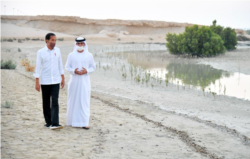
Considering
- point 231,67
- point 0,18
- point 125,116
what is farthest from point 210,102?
point 0,18

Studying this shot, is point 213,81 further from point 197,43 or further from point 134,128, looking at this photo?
point 197,43

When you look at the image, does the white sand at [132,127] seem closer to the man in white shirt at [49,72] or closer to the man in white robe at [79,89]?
the man in white robe at [79,89]

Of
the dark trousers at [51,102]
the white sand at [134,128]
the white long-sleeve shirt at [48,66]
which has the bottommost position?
the white sand at [134,128]

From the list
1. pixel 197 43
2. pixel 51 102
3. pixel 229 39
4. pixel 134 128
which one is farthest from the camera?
pixel 229 39

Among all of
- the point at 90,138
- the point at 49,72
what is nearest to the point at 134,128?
the point at 90,138

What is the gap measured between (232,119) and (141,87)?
4.53 meters

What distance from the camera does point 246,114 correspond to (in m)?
7.77

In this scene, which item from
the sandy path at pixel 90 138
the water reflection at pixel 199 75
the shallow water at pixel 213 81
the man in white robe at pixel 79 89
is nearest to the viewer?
the sandy path at pixel 90 138

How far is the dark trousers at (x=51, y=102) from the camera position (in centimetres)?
517

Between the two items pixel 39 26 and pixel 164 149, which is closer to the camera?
pixel 164 149

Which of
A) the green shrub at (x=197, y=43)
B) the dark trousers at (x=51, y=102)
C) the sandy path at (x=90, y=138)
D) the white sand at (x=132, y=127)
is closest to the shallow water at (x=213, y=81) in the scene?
the white sand at (x=132, y=127)

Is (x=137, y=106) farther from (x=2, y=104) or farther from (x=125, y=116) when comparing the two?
(x=2, y=104)

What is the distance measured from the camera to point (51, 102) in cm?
529

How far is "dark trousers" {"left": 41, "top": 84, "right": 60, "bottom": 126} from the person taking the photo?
5172 millimetres
